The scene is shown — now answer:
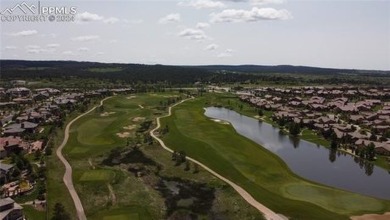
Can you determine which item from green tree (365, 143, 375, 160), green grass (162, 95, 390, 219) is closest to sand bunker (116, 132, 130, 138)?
green grass (162, 95, 390, 219)

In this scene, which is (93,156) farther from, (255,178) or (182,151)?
(255,178)

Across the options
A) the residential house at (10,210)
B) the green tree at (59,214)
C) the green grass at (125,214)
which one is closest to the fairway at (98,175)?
the green grass at (125,214)

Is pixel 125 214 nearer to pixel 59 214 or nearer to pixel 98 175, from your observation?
pixel 59 214

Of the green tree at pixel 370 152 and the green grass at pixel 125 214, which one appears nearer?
the green grass at pixel 125 214

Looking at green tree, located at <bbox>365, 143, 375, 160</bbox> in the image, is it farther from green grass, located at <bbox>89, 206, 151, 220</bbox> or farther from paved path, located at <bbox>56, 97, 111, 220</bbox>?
paved path, located at <bbox>56, 97, 111, 220</bbox>

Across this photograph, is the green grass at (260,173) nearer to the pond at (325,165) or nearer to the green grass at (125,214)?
the pond at (325,165)

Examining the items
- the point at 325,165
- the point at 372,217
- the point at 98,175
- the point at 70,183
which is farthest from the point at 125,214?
the point at 325,165
